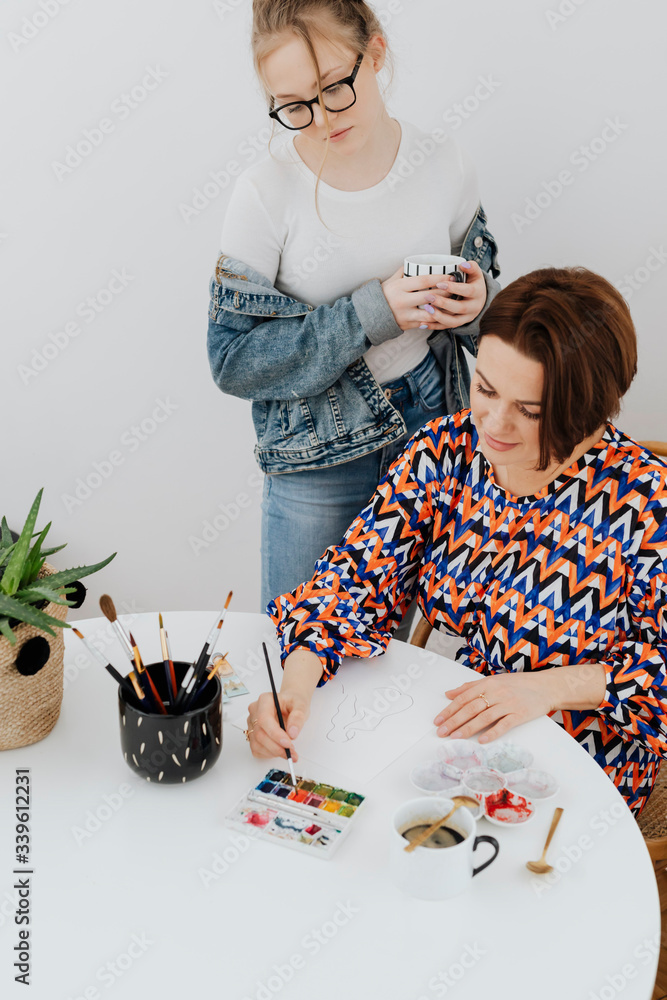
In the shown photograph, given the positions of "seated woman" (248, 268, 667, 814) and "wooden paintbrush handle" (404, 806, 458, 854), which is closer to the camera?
"wooden paintbrush handle" (404, 806, 458, 854)

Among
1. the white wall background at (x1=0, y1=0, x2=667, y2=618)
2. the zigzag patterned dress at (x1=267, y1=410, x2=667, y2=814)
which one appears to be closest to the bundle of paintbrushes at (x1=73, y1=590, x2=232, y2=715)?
the zigzag patterned dress at (x1=267, y1=410, x2=667, y2=814)

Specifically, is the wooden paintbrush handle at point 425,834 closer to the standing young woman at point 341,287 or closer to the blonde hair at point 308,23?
the standing young woman at point 341,287

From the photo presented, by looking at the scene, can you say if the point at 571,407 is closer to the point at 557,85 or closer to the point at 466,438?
the point at 466,438

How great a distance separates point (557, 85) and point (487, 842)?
165 centimetres

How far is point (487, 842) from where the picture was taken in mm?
1021

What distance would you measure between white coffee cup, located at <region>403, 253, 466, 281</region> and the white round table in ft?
2.72

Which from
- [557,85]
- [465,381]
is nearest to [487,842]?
[465,381]

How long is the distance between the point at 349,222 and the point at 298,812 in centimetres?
108

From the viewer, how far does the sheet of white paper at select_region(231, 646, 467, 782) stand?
1.18m

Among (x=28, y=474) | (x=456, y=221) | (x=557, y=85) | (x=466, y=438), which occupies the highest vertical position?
(x=557, y=85)

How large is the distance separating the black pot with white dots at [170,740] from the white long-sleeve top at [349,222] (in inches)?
34.2

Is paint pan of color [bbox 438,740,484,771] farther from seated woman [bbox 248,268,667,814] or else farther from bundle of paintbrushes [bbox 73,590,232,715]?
bundle of paintbrushes [bbox 73,590,232,715]

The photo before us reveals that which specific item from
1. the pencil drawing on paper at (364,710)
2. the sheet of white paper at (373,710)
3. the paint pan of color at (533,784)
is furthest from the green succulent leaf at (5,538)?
the paint pan of color at (533,784)

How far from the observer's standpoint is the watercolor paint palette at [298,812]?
1.03 m
